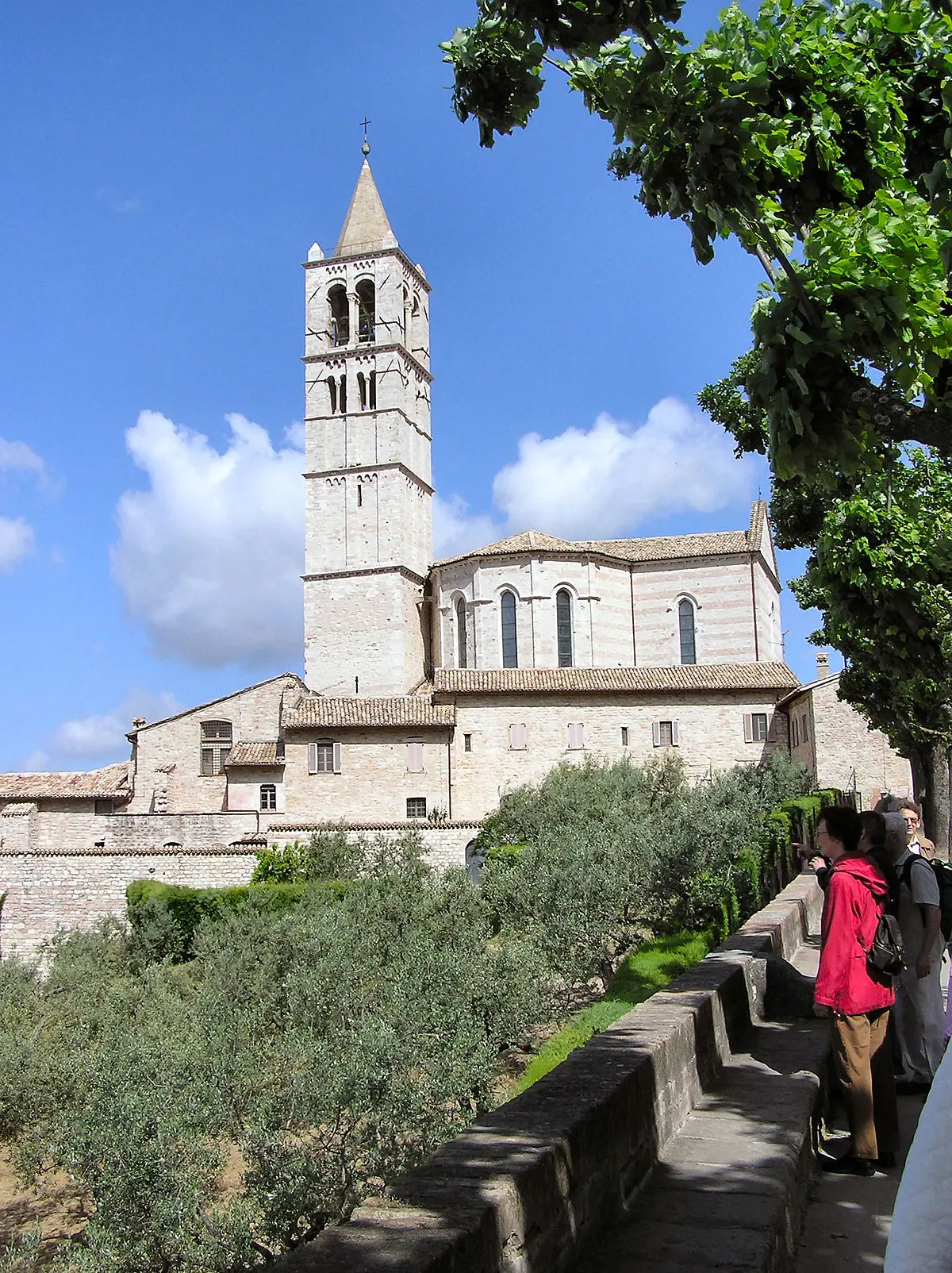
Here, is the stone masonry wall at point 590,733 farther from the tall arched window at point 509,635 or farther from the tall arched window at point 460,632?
the tall arched window at point 460,632

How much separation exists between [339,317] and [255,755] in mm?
25272

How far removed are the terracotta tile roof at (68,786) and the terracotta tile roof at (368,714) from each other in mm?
8481

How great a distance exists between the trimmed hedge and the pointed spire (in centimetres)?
3242

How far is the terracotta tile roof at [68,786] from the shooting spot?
120 ft

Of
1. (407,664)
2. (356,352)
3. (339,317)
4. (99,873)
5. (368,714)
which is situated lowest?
(99,873)

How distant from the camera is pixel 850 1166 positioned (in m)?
4.70

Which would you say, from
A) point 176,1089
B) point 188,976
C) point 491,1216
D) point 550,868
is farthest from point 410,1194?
point 188,976

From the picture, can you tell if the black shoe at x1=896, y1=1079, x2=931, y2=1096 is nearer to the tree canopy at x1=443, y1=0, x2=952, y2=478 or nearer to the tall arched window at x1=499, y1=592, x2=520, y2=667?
the tree canopy at x1=443, y1=0, x2=952, y2=478

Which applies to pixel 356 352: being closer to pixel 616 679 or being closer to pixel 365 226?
pixel 365 226

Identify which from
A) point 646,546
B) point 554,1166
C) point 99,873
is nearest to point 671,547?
point 646,546

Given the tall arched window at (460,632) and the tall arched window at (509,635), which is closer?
the tall arched window at (509,635)

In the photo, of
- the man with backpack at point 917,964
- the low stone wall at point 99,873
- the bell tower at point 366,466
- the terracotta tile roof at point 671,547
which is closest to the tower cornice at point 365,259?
the bell tower at point 366,466

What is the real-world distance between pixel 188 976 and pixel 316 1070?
476 inches

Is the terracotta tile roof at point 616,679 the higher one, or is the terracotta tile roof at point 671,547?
the terracotta tile roof at point 671,547
